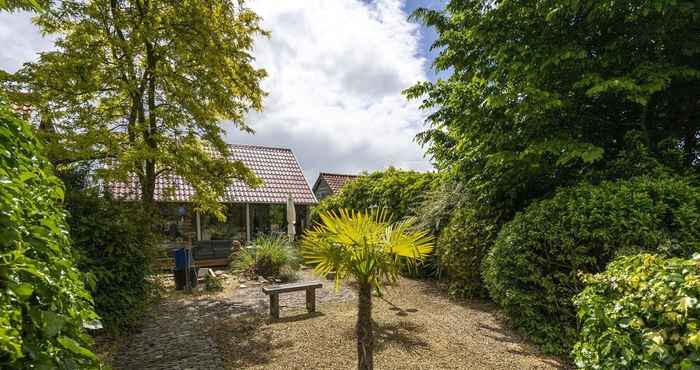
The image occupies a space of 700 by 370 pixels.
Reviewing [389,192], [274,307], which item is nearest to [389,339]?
[274,307]

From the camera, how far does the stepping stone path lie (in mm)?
4000

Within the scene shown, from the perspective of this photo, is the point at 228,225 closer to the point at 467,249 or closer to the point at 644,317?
the point at 467,249

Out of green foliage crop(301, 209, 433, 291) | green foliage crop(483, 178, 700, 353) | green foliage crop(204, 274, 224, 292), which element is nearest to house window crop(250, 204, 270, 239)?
green foliage crop(204, 274, 224, 292)

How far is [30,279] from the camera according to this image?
121cm

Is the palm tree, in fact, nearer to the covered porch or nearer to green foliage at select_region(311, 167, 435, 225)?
green foliage at select_region(311, 167, 435, 225)

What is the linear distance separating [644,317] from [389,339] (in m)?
3.13

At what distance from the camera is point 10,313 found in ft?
3.27

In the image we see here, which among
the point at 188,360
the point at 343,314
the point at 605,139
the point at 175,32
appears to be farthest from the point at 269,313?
the point at 605,139

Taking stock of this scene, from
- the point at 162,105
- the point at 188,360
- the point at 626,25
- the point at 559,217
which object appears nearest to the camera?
the point at 188,360

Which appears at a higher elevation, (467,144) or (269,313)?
(467,144)

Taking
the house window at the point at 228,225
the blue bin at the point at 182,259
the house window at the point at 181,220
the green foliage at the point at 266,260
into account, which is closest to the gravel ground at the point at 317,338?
the blue bin at the point at 182,259

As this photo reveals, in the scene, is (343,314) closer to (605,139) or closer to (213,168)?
(213,168)

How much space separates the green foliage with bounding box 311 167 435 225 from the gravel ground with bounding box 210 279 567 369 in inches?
129

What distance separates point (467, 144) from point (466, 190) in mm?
1255
